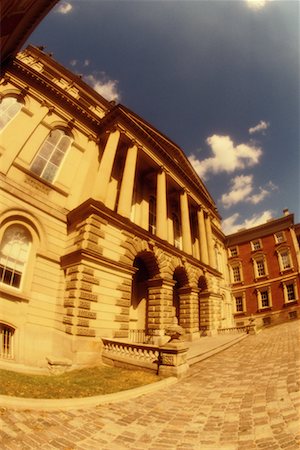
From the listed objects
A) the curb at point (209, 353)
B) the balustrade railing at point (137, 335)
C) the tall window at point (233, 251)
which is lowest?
the curb at point (209, 353)

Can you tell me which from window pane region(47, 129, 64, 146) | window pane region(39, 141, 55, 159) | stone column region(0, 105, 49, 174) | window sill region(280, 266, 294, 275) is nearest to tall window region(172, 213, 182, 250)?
window pane region(47, 129, 64, 146)

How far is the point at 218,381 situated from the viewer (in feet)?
25.0

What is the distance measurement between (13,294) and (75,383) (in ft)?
17.5

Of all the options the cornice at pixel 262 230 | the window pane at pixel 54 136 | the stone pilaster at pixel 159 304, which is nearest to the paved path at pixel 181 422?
the stone pilaster at pixel 159 304

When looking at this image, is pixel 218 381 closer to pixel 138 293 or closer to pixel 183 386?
pixel 183 386

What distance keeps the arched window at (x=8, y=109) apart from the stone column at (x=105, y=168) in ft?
20.0

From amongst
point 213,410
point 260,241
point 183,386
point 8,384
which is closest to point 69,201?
point 8,384

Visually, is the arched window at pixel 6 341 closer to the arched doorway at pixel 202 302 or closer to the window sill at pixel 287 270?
the arched doorway at pixel 202 302

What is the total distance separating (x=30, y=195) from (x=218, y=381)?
40.6 ft

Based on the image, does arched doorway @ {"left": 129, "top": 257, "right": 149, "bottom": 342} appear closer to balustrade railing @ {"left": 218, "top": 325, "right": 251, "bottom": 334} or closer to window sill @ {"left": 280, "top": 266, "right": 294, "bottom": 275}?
balustrade railing @ {"left": 218, "top": 325, "right": 251, "bottom": 334}

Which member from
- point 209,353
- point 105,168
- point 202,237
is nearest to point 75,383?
point 209,353

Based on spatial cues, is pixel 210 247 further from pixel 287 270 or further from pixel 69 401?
pixel 69 401

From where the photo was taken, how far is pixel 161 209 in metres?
18.8

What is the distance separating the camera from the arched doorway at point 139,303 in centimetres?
1642
